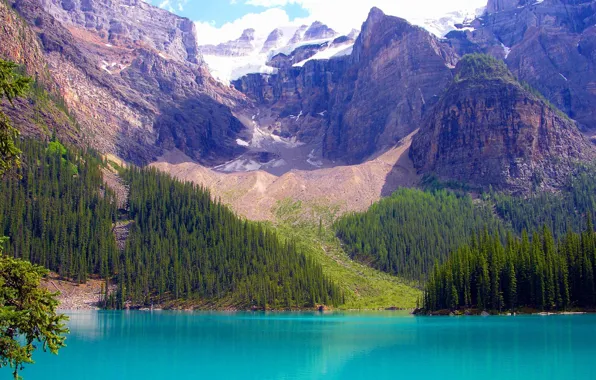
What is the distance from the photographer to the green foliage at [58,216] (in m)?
136

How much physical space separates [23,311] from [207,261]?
5340 inches

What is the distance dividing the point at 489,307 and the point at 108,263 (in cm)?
9173

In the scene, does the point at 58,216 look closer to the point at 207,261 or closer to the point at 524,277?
the point at 207,261

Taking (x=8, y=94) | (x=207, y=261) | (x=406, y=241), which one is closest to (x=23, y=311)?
(x=8, y=94)

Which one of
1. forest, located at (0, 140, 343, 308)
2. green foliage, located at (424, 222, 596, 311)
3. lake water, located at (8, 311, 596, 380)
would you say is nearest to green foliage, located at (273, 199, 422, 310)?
forest, located at (0, 140, 343, 308)

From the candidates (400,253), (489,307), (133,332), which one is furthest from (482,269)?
(400,253)

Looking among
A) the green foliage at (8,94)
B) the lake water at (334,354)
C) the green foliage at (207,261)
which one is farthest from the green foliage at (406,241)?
the green foliage at (8,94)

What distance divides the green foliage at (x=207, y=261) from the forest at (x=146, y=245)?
10.3 inches

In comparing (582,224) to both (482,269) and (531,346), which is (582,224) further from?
(531,346)

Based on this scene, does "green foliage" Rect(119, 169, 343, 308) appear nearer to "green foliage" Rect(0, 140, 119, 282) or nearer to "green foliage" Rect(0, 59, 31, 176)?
"green foliage" Rect(0, 140, 119, 282)

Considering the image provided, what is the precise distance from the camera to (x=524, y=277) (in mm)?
96312

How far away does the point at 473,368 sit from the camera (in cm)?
4116

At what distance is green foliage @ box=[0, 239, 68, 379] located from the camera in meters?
16.6

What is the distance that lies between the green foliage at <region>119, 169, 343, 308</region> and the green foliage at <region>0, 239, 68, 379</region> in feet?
400
